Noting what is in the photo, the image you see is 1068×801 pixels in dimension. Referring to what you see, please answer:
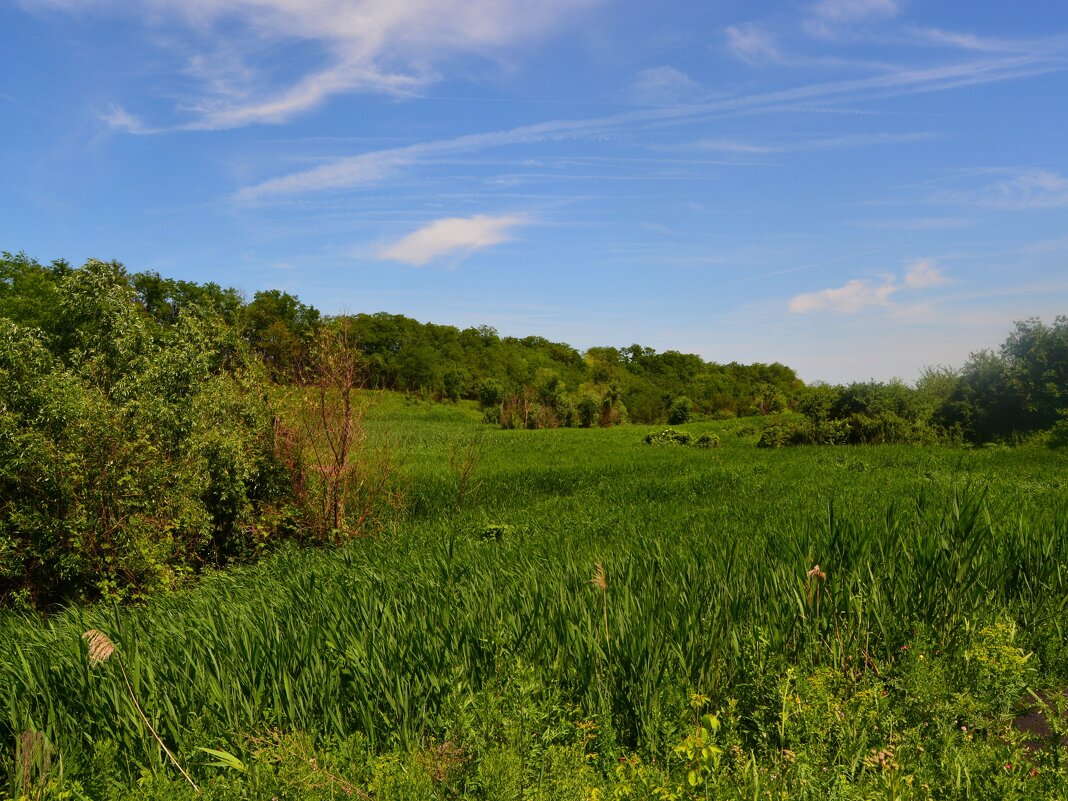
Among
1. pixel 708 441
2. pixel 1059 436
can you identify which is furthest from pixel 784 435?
pixel 1059 436

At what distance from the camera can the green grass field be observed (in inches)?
114

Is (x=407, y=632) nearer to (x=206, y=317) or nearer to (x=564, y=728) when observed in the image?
(x=564, y=728)

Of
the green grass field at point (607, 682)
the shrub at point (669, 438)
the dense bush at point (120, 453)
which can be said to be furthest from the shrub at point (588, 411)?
the green grass field at point (607, 682)

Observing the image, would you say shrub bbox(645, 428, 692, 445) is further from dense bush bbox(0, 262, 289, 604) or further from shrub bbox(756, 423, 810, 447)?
dense bush bbox(0, 262, 289, 604)

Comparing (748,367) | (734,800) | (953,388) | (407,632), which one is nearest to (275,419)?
(407,632)

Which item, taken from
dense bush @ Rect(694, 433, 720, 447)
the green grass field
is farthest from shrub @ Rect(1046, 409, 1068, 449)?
the green grass field

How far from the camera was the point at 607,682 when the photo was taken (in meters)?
3.97

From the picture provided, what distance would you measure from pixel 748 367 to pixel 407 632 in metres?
107

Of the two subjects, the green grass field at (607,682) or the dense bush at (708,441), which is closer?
the green grass field at (607,682)

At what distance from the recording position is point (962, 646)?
433cm

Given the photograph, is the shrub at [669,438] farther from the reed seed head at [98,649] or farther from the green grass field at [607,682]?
the reed seed head at [98,649]

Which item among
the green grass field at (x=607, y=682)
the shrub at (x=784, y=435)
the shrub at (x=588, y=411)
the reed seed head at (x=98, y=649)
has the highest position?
the shrub at (x=588, y=411)

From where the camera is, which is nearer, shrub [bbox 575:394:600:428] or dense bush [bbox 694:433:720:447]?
dense bush [bbox 694:433:720:447]

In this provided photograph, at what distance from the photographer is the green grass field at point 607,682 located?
9.52 ft
